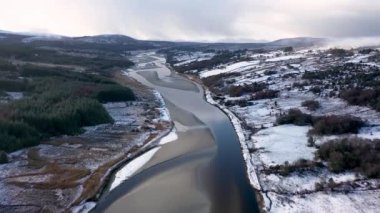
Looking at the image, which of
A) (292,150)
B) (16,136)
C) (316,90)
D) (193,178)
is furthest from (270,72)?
(16,136)

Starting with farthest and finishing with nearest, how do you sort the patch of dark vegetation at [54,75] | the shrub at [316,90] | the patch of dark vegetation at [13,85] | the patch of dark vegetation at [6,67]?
the patch of dark vegetation at [6,67], the patch of dark vegetation at [54,75], the patch of dark vegetation at [13,85], the shrub at [316,90]

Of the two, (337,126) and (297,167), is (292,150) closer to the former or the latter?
(297,167)

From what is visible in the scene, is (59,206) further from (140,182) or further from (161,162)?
(161,162)

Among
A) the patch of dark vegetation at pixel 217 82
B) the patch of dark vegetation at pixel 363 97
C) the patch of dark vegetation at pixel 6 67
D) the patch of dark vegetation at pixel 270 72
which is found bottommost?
the patch of dark vegetation at pixel 217 82

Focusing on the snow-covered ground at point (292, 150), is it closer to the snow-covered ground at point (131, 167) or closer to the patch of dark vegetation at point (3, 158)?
the snow-covered ground at point (131, 167)

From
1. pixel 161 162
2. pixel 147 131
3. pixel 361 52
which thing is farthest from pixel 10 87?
pixel 361 52

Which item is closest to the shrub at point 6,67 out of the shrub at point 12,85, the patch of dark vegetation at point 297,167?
the shrub at point 12,85

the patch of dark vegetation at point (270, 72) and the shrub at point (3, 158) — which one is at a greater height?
the patch of dark vegetation at point (270, 72)

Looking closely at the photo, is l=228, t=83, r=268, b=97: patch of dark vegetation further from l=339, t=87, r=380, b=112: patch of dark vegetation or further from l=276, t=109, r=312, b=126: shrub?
Result: l=276, t=109, r=312, b=126: shrub
